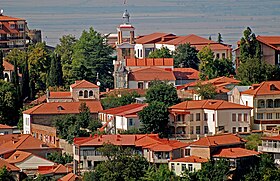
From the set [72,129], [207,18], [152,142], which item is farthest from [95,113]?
[207,18]

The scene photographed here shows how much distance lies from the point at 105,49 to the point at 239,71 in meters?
8.03

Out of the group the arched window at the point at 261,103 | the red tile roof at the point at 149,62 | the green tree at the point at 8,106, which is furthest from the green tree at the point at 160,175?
the red tile roof at the point at 149,62

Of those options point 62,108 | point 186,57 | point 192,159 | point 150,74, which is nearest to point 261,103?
point 192,159

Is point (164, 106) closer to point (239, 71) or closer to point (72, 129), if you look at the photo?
point (72, 129)

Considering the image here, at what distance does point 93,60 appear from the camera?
1887 inches

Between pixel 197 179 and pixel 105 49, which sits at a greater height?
pixel 105 49

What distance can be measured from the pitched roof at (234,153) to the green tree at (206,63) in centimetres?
1159

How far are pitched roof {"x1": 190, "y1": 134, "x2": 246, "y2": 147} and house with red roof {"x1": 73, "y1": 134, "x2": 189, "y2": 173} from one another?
0.60 m

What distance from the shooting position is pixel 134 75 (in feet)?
147

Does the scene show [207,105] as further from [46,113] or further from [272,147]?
[46,113]

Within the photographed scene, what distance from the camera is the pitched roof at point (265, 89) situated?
122 ft

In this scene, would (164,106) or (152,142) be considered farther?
(164,106)

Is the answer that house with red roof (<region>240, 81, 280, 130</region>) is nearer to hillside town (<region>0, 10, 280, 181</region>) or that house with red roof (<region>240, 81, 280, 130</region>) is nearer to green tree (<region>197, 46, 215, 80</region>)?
hillside town (<region>0, 10, 280, 181</region>)

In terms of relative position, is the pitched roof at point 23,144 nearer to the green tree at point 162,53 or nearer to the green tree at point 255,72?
the green tree at point 255,72
